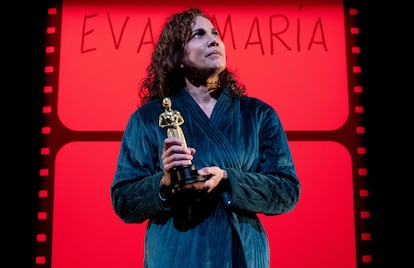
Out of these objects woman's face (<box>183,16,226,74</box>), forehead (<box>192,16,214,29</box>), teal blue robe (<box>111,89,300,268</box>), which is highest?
forehead (<box>192,16,214,29</box>)

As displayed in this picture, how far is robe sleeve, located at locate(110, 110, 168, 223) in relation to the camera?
1316mm

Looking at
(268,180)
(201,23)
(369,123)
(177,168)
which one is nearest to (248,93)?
(369,123)

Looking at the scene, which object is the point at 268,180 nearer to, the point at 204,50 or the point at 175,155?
the point at 175,155

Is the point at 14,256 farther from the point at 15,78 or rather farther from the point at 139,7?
the point at 139,7

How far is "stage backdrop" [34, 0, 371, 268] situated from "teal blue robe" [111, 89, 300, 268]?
0.66 metres

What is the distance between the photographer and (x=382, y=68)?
2105mm

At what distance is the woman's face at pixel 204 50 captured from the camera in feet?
4.88

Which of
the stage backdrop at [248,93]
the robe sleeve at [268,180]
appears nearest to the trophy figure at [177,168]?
the robe sleeve at [268,180]

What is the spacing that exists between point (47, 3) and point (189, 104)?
1004 mm

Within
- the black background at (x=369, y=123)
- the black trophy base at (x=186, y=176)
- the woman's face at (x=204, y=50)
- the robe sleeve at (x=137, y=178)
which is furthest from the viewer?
the black background at (x=369, y=123)

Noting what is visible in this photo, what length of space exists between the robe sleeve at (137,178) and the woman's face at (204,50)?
20 centimetres

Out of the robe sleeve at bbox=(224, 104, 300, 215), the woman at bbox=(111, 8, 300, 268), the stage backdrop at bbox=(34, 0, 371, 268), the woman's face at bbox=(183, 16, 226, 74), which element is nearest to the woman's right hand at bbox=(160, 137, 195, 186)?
the woman at bbox=(111, 8, 300, 268)

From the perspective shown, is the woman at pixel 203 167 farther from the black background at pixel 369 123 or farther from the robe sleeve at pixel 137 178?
the black background at pixel 369 123

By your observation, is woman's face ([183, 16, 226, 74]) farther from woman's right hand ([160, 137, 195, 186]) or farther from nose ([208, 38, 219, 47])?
woman's right hand ([160, 137, 195, 186])
